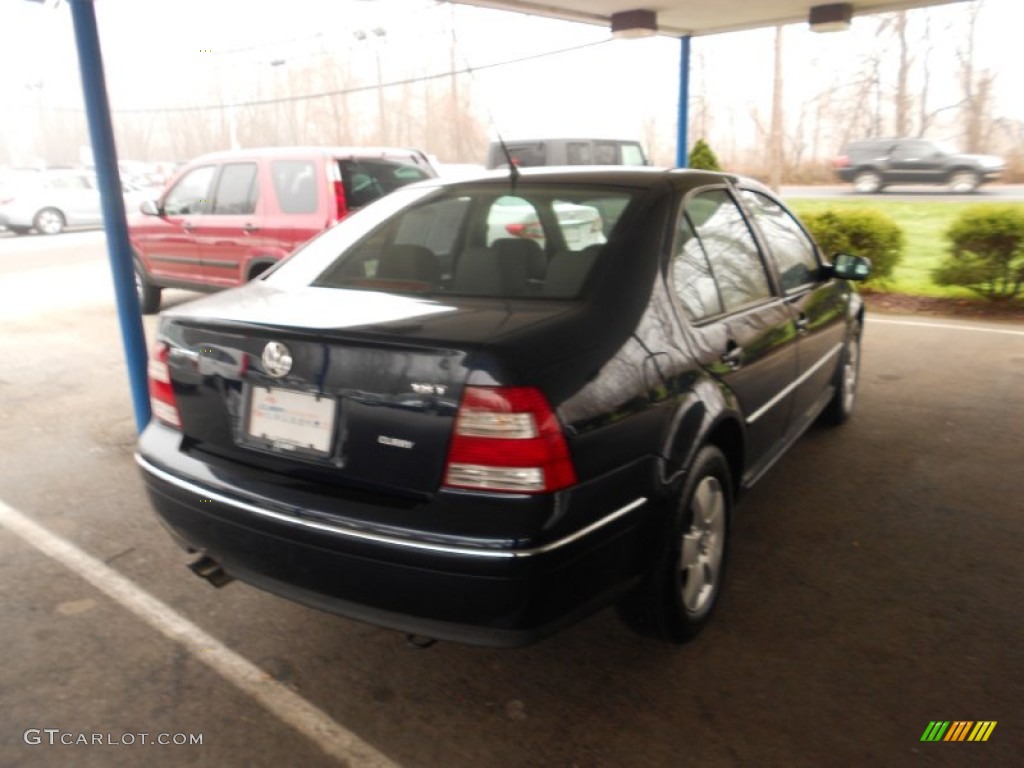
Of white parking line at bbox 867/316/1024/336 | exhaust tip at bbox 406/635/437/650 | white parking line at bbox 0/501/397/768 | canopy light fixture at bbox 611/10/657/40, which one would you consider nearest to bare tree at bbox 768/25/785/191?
canopy light fixture at bbox 611/10/657/40

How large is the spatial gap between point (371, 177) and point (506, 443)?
19.7 feet

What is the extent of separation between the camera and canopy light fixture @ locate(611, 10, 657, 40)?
8234mm

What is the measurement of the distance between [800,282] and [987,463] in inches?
63.2

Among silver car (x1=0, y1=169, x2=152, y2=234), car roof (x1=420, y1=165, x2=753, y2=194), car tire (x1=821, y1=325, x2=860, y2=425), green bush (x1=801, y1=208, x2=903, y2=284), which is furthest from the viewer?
silver car (x1=0, y1=169, x2=152, y2=234)

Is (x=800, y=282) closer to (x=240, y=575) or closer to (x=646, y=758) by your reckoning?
(x=646, y=758)

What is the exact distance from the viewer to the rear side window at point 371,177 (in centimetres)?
731

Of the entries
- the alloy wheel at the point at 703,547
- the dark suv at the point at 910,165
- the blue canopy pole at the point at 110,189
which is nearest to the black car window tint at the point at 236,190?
the blue canopy pole at the point at 110,189

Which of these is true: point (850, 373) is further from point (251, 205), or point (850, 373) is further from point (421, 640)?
point (251, 205)

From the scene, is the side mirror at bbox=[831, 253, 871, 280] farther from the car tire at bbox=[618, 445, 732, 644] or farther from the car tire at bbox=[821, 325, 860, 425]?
the car tire at bbox=[618, 445, 732, 644]

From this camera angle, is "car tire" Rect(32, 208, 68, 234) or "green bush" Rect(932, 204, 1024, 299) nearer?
"green bush" Rect(932, 204, 1024, 299)

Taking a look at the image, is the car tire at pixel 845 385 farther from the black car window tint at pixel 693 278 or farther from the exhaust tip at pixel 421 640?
the exhaust tip at pixel 421 640

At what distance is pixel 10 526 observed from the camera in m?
3.83

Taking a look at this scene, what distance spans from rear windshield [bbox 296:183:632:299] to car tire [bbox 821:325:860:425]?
251 centimetres

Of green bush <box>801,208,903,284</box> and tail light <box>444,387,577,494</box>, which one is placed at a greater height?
tail light <box>444,387,577,494</box>
